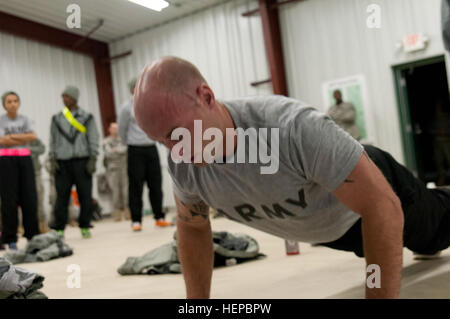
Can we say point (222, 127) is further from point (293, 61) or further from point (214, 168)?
point (293, 61)

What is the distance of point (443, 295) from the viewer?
42.8 inches

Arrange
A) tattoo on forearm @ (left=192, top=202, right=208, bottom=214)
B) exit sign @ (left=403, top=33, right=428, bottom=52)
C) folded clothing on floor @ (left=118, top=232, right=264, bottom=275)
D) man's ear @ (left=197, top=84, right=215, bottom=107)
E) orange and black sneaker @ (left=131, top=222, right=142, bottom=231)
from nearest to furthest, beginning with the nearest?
1. man's ear @ (left=197, top=84, right=215, bottom=107)
2. tattoo on forearm @ (left=192, top=202, right=208, bottom=214)
3. folded clothing on floor @ (left=118, top=232, right=264, bottom=275)
4. orange and black sneaker @ (left=131, top=222, right=142, bottom=231)
5. exit sign @ (left=403, top=33, right=428, bottom=52)

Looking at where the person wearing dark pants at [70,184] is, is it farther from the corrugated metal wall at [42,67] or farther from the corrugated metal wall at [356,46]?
the corrugated metal wall at [356,46]

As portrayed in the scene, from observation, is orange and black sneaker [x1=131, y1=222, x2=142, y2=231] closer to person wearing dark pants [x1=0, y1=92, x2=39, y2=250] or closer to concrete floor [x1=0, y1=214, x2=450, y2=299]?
person wearing dark pants [x1=0, y1=92, x2=39, y2=250]

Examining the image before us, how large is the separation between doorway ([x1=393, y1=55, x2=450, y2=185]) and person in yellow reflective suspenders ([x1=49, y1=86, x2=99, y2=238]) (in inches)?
150

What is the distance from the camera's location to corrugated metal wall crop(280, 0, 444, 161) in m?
5.46

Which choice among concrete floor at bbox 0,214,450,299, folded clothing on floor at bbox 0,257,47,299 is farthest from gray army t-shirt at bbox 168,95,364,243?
folded clothing on floor at bbox 0,257,47,299

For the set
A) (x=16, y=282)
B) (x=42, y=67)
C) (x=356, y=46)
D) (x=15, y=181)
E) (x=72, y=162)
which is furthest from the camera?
(x=356, y=46)

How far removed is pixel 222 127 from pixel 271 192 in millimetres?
170

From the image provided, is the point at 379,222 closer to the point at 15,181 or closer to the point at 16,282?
the point at 16,282

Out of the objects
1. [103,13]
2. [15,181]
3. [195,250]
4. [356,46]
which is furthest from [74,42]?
[356,46]

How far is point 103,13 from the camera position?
2.93ft

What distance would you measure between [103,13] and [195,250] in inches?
20.9

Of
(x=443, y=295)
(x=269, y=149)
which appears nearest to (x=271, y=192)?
(x=269, y=149)
